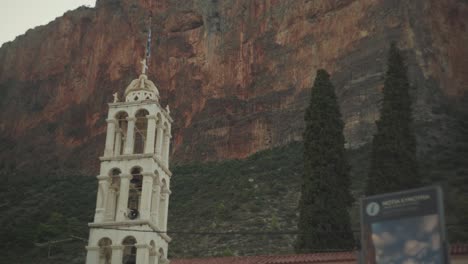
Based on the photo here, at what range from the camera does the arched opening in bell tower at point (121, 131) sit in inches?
1293

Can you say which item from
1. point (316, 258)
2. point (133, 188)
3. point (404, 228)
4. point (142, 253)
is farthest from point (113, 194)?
point (404, 228)

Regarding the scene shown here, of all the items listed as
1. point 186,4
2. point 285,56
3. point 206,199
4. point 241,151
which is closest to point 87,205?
point 206,199

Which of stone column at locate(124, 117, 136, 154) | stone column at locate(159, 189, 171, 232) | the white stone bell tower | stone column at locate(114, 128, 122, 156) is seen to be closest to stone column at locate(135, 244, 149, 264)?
the white stone bell tower

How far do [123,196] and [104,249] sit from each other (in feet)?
5.84

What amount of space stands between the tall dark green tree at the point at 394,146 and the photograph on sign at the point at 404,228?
73.4ft

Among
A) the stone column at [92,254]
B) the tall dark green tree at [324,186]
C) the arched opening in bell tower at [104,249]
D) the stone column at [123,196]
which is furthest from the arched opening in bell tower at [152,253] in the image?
the tall dark green tree at [324,186]

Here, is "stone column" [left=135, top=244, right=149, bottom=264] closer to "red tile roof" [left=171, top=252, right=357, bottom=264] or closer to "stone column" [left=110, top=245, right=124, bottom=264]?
"stone column" [left=110, top=245, right=124, bottom=264]

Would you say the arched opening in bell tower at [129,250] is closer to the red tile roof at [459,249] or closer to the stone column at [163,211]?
the stone column at [163,211]

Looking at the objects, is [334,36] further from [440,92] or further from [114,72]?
[114,72]

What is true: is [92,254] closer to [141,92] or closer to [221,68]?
[141,92]

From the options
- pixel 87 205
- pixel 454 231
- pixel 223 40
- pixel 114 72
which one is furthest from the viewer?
pixel 114 72

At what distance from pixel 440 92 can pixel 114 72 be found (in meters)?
40.8

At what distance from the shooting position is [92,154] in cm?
9550

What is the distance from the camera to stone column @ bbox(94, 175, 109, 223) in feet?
101
